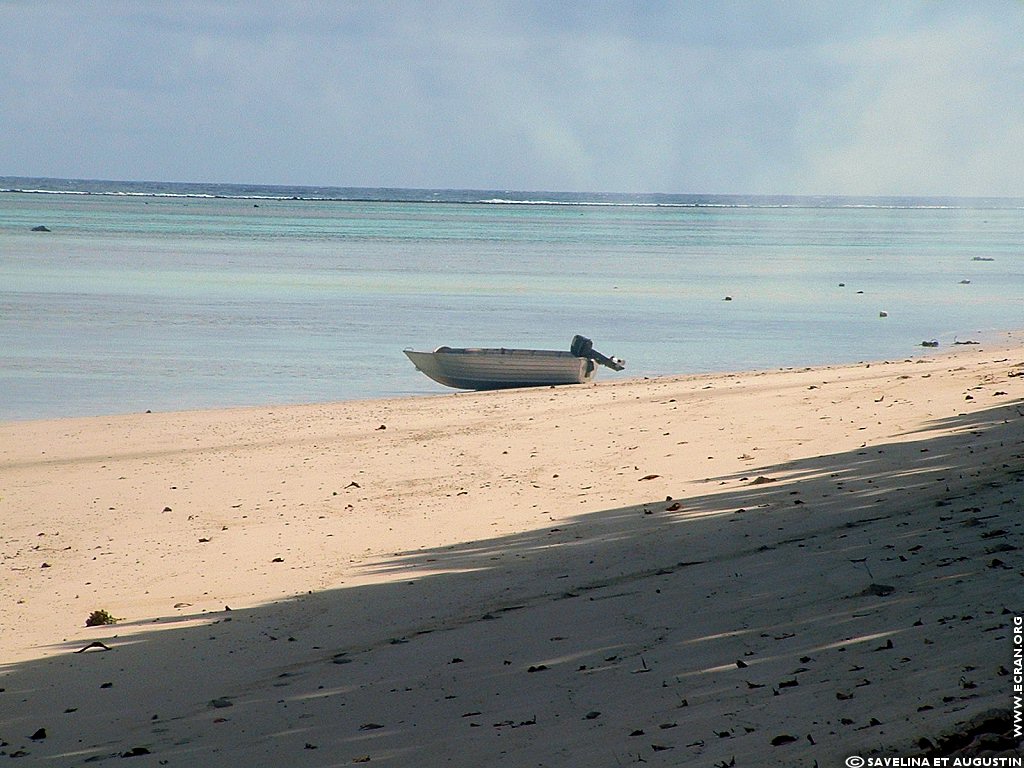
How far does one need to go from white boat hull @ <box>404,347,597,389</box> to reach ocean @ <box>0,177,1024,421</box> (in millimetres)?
642

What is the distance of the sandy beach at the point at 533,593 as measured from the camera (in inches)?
202

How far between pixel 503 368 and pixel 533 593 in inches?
607

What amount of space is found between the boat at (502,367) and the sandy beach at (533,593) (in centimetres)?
754

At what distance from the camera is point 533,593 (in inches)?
306

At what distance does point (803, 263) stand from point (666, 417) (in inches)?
1949

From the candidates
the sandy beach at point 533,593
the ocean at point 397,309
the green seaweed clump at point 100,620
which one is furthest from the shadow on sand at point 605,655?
the ocean at point 397,309

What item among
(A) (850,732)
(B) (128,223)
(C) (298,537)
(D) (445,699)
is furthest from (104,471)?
Result: (B) (128,223)

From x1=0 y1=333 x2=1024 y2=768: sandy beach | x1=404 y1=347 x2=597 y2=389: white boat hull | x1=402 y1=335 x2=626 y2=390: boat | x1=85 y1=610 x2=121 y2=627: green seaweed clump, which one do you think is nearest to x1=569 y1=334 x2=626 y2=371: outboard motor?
x1=402 y1=335 x2=626 y2=390: boat

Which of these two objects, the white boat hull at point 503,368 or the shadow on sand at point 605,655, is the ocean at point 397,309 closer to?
the white boat hull at point 503,368

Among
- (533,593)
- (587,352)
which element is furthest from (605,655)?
(587,352)

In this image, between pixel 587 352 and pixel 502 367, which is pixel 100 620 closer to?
pixel 502 367

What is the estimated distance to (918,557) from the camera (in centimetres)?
709

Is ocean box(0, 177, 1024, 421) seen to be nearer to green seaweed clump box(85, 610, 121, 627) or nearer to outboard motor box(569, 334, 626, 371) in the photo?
outboard motor box(569, 334, 626, 371)

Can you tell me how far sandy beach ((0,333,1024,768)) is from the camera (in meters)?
5.12
